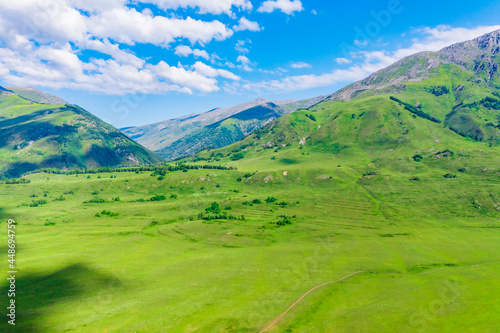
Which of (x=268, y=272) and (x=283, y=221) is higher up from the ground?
(x=268, y=272)

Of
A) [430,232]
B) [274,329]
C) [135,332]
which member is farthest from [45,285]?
[430,232]

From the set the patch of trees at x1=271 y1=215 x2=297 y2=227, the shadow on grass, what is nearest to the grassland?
the shadow on grass

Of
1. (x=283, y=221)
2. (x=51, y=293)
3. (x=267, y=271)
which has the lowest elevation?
(x=283, y=221)

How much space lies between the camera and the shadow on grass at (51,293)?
63906 millimetres

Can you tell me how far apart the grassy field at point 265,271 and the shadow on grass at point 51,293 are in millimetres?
510

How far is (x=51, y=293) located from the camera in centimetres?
8075

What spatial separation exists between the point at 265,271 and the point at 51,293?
76113 millimetres

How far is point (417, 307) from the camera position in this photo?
72.8 metres

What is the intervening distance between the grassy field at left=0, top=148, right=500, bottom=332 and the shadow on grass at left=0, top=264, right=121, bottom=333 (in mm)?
510

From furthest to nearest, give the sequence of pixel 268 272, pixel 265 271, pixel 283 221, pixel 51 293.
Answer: pixel 283 221 → pixel 265 271 → pixel 268 272 → pixel 51 293

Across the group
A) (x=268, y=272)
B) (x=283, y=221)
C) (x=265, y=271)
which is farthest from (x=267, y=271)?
(x=283, y=221)

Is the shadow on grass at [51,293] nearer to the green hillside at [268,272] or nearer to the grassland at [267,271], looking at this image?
the green hillside at [268,272]

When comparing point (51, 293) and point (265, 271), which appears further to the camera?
point (265, 271)

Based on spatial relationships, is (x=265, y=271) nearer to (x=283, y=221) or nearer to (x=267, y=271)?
(x=267, y=271)
